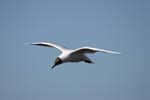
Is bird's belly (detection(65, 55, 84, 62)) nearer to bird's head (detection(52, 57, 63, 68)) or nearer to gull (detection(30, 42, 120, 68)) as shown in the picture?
gull (detection(30, 42, 120, 68))

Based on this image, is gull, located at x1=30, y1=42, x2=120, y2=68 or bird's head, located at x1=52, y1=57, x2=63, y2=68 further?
bird's head, located at x1=52, y1=57, x2=63, y2=68

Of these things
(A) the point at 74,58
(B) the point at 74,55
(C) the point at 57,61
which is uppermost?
(B) the point at 74,55

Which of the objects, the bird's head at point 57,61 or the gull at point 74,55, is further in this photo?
the bird's head at point 57,61

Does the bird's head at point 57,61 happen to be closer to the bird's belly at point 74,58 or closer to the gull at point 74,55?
the gull at point 74,55

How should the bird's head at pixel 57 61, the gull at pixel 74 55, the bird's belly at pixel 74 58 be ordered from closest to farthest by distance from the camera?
the gull at pixel 74 55
the bird's belly at pixel 74 58
the bird's head at pixel 57 61

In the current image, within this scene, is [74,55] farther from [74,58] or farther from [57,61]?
[57,61]

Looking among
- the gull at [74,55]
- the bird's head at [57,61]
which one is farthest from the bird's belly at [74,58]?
the bird's head at [57,61]

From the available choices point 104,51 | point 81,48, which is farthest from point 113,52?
point 81,48

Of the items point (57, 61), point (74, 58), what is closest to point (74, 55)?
point (74, 58)

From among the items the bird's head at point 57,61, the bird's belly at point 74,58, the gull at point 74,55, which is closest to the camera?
the gull at point 74,55

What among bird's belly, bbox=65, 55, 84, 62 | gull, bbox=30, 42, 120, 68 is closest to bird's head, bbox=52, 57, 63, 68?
gull, bbox=30, 42, 120, 68

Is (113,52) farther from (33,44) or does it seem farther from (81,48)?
(33,44)

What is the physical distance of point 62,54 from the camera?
55.7ft

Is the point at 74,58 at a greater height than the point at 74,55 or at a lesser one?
lesser
